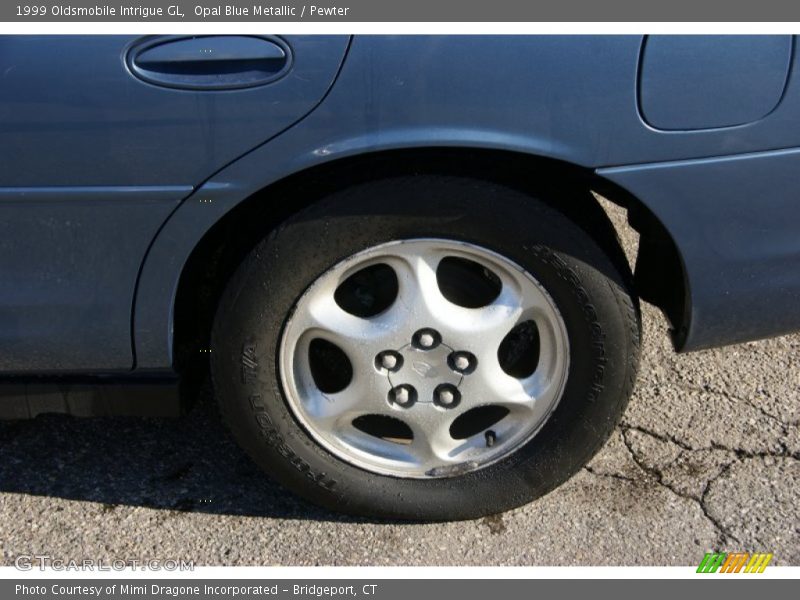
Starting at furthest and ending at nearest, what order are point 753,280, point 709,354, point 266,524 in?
point 709,354 < point 266,524 < point 753,280

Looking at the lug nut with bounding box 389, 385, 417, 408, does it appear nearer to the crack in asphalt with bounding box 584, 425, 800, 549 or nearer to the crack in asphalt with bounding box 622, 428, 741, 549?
the crack in asphalt with bounding box 584, 425, 800, 549

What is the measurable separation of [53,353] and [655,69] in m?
1.54

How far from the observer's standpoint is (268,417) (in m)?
2.40

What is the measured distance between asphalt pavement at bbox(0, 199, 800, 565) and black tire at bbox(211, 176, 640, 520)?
0.11 meters

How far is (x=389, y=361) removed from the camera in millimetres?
2344

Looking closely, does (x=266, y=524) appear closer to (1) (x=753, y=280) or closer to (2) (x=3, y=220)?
(2) (x=3, y=220)

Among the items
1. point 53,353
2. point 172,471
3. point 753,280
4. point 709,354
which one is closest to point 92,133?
point 53,353

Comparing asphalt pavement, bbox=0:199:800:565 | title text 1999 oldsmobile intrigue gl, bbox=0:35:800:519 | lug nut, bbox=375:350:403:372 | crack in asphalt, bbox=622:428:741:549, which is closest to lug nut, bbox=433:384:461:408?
title text 1999 oldsmobile intrigue gl, bbox=0:35:800:519

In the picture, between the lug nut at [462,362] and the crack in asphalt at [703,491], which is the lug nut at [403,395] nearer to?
the lug nut at [462,362]

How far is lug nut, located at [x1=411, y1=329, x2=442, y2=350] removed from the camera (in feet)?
7.59

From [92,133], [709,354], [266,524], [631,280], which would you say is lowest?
[266,524]

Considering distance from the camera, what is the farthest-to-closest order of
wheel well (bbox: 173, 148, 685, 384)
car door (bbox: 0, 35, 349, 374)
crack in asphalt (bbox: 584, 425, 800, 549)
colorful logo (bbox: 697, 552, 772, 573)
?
crack in asphalt (bbox: 584, 425, 800, 549), colorful logo (bbox: 697, 552, 772, 573), wheel well (bbox: 173, 148, 685, 384), car door (bbox: 0, 35, 349, 374)

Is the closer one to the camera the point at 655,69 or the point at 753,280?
the point at 655,69

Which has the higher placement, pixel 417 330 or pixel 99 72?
pixel 99 72
